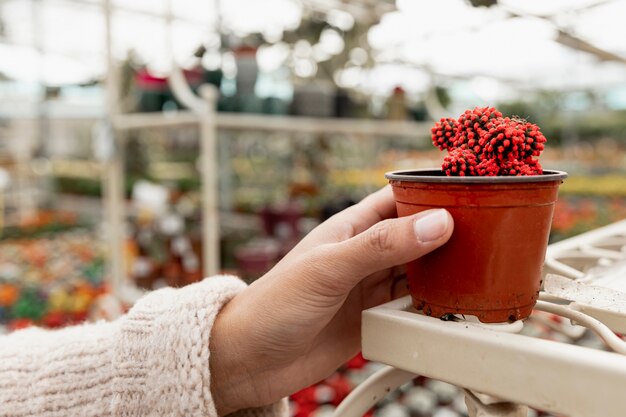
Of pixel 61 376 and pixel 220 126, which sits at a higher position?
pixel 220 126

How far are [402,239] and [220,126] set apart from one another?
5.46 ft

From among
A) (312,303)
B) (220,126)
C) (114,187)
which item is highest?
(220,126)

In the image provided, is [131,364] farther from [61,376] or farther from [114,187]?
[114,187]

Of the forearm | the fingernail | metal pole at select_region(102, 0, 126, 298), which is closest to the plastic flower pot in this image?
the fingernail

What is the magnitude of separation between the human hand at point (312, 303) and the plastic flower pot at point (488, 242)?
1.0 inches

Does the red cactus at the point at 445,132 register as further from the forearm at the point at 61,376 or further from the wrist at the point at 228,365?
the forearm at the point at 61,376

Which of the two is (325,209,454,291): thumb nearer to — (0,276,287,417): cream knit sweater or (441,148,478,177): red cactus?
(441,148,478,177): red cactus

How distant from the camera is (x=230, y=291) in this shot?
62 cm

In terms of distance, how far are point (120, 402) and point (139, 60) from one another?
332 centimetres

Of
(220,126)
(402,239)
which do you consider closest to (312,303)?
(402,239)

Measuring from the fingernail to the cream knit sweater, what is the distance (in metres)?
0.24

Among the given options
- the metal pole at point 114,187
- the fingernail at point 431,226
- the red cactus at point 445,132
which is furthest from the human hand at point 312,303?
the metal pole at point 114,187

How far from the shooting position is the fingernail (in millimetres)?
487

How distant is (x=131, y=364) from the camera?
58cm
